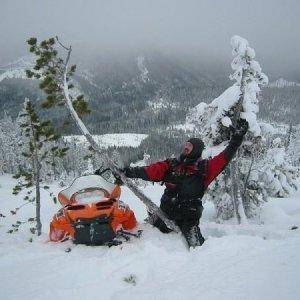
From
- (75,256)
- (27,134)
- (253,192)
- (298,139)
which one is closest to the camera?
(75,256)

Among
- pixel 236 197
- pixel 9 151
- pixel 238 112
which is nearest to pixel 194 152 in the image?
pixel 238 112

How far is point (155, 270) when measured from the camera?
5508 mm

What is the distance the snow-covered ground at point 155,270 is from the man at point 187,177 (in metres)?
0.59

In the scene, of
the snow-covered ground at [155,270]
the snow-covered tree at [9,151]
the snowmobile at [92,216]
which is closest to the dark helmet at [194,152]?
the snowmobile at [92,216]

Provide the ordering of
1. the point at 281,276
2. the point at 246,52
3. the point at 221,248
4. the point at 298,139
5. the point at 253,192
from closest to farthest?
the point at 281,276
the point at 221,248
the point at 246,52
the point at 253,192
the point at 298,139

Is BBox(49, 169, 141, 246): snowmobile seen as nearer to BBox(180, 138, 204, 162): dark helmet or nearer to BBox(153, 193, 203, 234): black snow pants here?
BBox(153, 193, 203, 234): black snow pants

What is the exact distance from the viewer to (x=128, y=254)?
623 cm

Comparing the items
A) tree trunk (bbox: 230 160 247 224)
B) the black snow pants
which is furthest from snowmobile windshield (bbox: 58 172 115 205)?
tree trunk (bbox: 230 160 247 224)

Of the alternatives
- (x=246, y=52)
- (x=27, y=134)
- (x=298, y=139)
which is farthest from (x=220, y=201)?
(x=298, y=139)

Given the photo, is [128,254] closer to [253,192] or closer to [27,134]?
[253,192]

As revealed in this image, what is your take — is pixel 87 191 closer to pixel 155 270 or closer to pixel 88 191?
pixel 88 191

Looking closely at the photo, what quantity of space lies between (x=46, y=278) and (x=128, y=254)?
137 cm

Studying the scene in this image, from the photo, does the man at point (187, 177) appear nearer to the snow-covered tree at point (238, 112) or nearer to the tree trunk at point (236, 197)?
the snow-covered tree at point (238, 112)

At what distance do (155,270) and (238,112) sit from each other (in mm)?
12787
